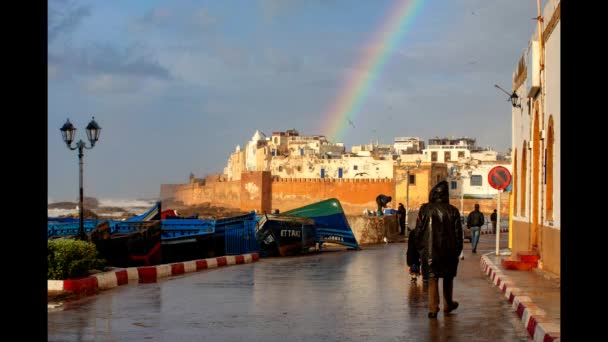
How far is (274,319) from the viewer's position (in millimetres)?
9750

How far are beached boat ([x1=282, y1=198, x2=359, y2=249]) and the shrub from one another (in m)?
14.2

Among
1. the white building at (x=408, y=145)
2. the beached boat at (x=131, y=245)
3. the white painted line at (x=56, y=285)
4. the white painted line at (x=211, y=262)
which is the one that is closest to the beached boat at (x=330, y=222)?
the white painted line at (x=211, y=262)

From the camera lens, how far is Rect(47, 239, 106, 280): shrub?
13250mm

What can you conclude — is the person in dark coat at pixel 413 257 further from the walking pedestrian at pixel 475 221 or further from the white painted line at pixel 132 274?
the walking pedestrian at pixel 475 221

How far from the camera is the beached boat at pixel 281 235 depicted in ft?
79.6

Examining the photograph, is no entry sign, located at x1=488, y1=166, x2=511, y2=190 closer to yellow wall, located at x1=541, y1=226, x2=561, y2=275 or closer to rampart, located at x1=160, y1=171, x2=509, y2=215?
yellow wall, located at x1=541, y1=226, x2=561, y2=275

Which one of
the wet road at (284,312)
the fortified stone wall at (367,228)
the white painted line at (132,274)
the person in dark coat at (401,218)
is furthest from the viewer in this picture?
the person in dark coat at (401,218)

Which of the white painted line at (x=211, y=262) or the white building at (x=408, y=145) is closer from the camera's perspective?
the white painted line at (x=211, y=262)

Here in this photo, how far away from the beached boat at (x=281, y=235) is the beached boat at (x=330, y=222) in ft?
8.34
